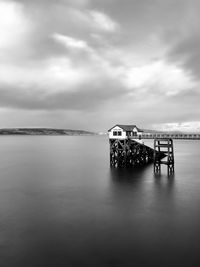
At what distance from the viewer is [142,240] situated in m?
13.6

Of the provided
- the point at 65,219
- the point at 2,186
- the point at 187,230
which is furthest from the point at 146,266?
the point at 2,186

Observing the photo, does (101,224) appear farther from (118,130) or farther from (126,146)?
(118,130)

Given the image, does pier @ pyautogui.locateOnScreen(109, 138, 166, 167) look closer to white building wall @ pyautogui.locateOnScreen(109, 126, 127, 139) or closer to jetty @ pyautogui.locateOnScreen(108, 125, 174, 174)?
jetty @ pyautogui.locateOnScreen(108, 125, 174, 174)

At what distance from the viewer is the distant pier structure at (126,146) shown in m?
38.8

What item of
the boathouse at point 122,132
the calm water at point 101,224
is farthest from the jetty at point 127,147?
the calm water at point 101,224

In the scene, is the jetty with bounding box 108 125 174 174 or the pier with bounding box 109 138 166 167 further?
the pier with bounding box 109 138 166 167

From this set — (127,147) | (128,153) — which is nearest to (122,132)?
(127,147)

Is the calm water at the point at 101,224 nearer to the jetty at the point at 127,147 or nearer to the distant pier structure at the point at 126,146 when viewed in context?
the jetty at the point at 127,147

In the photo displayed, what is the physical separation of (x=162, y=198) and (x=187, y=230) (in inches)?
304

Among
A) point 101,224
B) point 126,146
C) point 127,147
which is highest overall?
point 126,146

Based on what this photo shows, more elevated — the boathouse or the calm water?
the boathouse

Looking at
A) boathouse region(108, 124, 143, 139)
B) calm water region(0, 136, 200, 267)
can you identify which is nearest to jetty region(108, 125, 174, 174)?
boathouse region(108, 124, 143, 139)

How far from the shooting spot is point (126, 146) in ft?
127

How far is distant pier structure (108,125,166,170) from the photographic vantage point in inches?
1529
